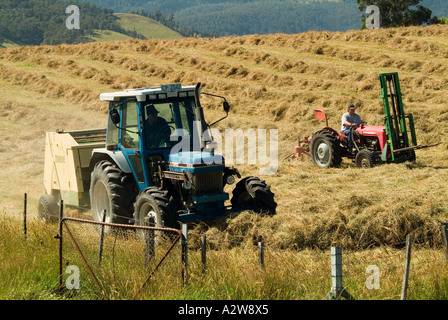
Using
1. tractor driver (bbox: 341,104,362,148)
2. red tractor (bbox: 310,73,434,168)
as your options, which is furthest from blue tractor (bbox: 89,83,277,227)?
tractor driver (bbox: 341,104,362,148)

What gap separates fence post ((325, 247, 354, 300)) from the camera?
571cm

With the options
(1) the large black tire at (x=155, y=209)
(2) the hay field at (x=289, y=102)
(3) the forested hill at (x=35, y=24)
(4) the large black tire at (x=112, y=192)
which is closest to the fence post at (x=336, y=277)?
(2) the hay field at (x=289, y=102)

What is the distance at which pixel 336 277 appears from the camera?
5770 mm

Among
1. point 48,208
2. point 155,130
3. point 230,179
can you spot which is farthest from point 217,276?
point 48,208

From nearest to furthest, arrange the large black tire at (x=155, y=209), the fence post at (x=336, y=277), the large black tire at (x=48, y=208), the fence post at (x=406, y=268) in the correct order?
the fence post at (x=336, y=277), the fence post at (x=406, y=268), the large black tire at (x=155, y=209), the large black tire at (x=48, y=208)

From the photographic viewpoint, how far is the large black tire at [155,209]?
8.53m

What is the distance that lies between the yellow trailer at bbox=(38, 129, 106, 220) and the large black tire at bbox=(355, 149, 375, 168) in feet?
18.4

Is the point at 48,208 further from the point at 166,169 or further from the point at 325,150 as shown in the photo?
the point at 325,150

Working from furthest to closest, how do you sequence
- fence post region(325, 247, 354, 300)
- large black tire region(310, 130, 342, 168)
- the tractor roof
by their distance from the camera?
large black tire region(310, 130, 342, 168)
the tractor roof
fence post region(325, 247, 354, 300)

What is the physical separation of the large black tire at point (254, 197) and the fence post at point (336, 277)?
10.8 feet

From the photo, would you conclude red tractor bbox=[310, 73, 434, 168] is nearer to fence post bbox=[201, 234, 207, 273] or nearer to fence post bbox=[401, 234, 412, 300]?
fence post bbox=[201, 234, 207, 273]

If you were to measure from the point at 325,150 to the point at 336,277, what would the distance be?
366 inches

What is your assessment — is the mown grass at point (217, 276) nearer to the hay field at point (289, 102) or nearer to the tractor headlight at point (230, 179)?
the hay field at point (289, 102)
